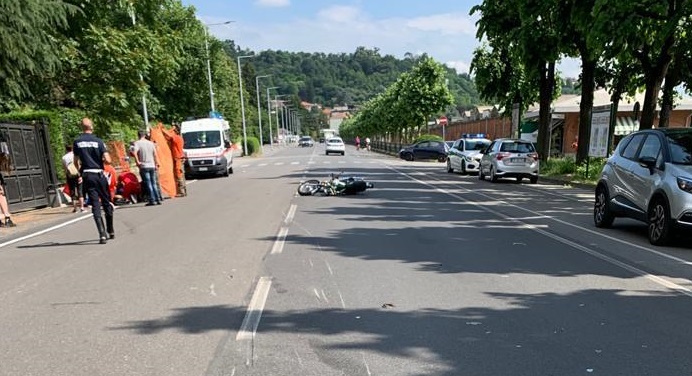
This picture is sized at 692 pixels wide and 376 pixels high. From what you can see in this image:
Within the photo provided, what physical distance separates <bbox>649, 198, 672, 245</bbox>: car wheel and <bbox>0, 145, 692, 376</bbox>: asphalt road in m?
0.24

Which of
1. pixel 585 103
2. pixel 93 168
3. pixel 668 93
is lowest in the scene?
pixel 93 168

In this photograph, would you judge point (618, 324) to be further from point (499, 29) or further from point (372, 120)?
point (372, 120)

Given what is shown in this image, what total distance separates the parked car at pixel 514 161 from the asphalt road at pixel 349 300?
9.60m

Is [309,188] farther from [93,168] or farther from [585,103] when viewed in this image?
[585,103]

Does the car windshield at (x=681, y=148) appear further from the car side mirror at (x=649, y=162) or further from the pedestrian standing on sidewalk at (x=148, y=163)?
the pedestrian standing on sidewalk at (x=148, y=163)

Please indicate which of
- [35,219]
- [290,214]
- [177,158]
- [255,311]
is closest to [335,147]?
[177,158]

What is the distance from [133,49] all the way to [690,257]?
16750mm

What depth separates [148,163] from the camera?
1534 cm

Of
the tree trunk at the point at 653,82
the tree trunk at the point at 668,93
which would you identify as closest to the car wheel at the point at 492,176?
the tree trunk at the point at 653,82

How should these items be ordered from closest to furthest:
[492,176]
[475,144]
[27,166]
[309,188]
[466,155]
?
[27,166], [309,188], [492,176], [466,155], [475,144]

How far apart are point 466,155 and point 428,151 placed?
54.1 feet

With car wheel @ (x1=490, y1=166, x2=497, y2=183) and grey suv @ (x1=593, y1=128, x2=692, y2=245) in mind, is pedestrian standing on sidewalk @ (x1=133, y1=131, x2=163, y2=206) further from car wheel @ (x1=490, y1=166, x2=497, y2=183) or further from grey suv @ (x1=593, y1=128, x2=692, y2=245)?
car wheel @ (x1=490, y1=166, x2=497, y2=183)

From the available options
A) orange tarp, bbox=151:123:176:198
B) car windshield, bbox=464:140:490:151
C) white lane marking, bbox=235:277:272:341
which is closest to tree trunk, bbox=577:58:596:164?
car windshield, bbox=464:140:490:151

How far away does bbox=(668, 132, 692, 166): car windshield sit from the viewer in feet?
28.7
